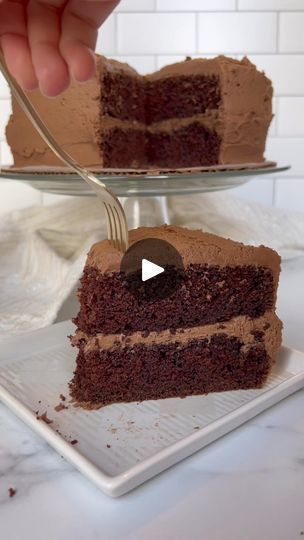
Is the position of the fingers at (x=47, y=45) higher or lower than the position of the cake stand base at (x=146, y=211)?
higher

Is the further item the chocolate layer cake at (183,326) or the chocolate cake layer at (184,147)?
the chocolate cake layer at (184,147)

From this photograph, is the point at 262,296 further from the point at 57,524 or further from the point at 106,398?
the point at 57,524

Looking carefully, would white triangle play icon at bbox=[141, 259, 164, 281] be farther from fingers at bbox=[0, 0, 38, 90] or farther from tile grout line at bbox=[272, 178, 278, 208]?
tile grout line at bbox=[272, 178, 278, 208]

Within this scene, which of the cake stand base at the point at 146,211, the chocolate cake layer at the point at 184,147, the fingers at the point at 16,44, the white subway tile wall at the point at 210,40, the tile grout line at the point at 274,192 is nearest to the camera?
the fingers at the point at 16,44

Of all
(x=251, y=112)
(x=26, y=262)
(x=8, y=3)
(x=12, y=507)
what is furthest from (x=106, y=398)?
(x=251, y=112)

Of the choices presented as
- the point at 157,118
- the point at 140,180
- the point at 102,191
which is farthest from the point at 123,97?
the point at 102,191

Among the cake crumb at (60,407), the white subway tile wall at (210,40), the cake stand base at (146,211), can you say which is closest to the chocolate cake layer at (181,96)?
the white subway tile wall at (210,40)

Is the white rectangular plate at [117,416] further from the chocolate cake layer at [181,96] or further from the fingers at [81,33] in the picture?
the chocolate cake layer at [181,96]
